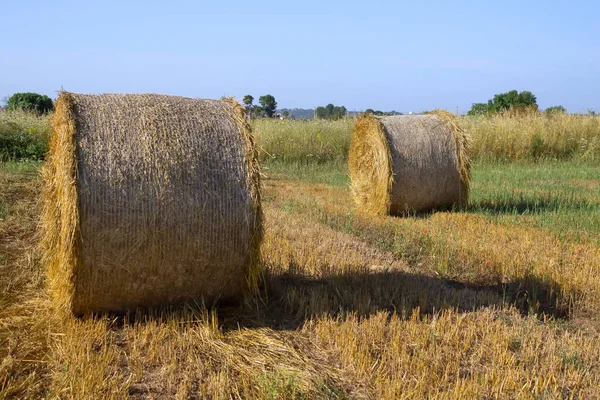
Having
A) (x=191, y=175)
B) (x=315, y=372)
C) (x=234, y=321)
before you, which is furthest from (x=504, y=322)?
(x=191, y=175)

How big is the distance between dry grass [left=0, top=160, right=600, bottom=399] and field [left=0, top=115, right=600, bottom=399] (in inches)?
0.6

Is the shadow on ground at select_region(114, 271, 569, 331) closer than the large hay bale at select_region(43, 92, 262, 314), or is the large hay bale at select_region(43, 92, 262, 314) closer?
the large hay bale at select_region(43, 92, 262, 314)

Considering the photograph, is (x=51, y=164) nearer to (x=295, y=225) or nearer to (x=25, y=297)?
(x=25, y=297)

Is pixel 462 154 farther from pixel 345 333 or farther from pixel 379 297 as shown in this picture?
pixel 345 333

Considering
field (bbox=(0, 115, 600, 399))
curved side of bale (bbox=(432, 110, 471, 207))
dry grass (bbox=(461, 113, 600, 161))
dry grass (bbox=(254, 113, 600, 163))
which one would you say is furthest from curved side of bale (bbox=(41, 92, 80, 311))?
dry grass (bbox=(461, 113, 600, 161))

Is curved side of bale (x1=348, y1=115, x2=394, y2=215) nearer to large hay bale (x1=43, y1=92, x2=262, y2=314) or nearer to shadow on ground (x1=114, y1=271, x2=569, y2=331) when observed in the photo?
shadow on ground (x1=114, y1=271, x2=569, y2=331)

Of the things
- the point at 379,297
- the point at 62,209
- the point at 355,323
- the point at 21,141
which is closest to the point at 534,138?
the point at 21,141

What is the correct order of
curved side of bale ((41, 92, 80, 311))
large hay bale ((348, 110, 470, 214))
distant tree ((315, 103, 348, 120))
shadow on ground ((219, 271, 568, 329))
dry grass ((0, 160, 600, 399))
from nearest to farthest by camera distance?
dry grass ((0, 160, 600, 399)), curved side of bale ((41, 92, 80, 311)), shadow on ground ((219, 271, 568, 329)), large hay bale ((348, 110, 470, 214)), distant tree ((315, 103, 348, 120))

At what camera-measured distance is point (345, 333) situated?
4883 millimetres

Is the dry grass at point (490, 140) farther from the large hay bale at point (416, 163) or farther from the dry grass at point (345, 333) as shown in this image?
the dry grass at point (345, 333)

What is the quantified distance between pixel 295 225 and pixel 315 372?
4.62 meters

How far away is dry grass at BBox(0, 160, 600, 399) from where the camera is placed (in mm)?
4117

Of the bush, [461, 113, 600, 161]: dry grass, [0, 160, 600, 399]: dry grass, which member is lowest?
[0, 160, 600, 399]: dry grass

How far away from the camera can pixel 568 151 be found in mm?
19734
